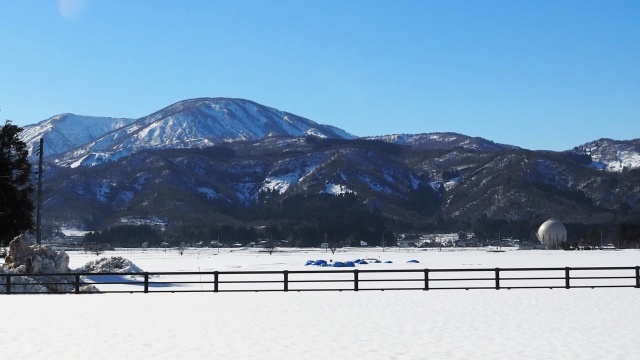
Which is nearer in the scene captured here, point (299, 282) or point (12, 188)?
point (299, 282)

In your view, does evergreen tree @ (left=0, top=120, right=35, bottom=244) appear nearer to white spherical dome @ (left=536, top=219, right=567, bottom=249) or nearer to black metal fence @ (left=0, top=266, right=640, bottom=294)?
black metal fence @ (left=0, top=266, right=640, bottom=294)

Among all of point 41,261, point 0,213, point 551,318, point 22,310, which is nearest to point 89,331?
point 22,310

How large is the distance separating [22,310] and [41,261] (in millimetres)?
16618

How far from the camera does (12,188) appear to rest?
62.3 metres

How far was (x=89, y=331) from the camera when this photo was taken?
23.0 metres

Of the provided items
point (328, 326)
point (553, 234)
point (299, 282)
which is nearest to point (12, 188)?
point (299, 282)

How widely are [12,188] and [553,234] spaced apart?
462 feet

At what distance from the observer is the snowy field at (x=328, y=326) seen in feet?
61.6

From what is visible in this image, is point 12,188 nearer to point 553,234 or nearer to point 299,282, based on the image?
point 299,282

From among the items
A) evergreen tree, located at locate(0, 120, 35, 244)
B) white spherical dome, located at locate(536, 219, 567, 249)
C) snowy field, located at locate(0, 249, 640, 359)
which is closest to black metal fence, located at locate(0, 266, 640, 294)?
snowy field, located at locate(0, 249, 640, 359)

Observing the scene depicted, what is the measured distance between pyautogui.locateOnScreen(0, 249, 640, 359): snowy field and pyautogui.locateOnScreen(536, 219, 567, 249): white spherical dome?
146894 mm

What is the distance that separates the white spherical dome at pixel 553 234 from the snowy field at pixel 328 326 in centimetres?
14689

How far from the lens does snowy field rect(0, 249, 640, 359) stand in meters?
18.8

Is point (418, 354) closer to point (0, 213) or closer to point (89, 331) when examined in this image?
point (89, 331)
